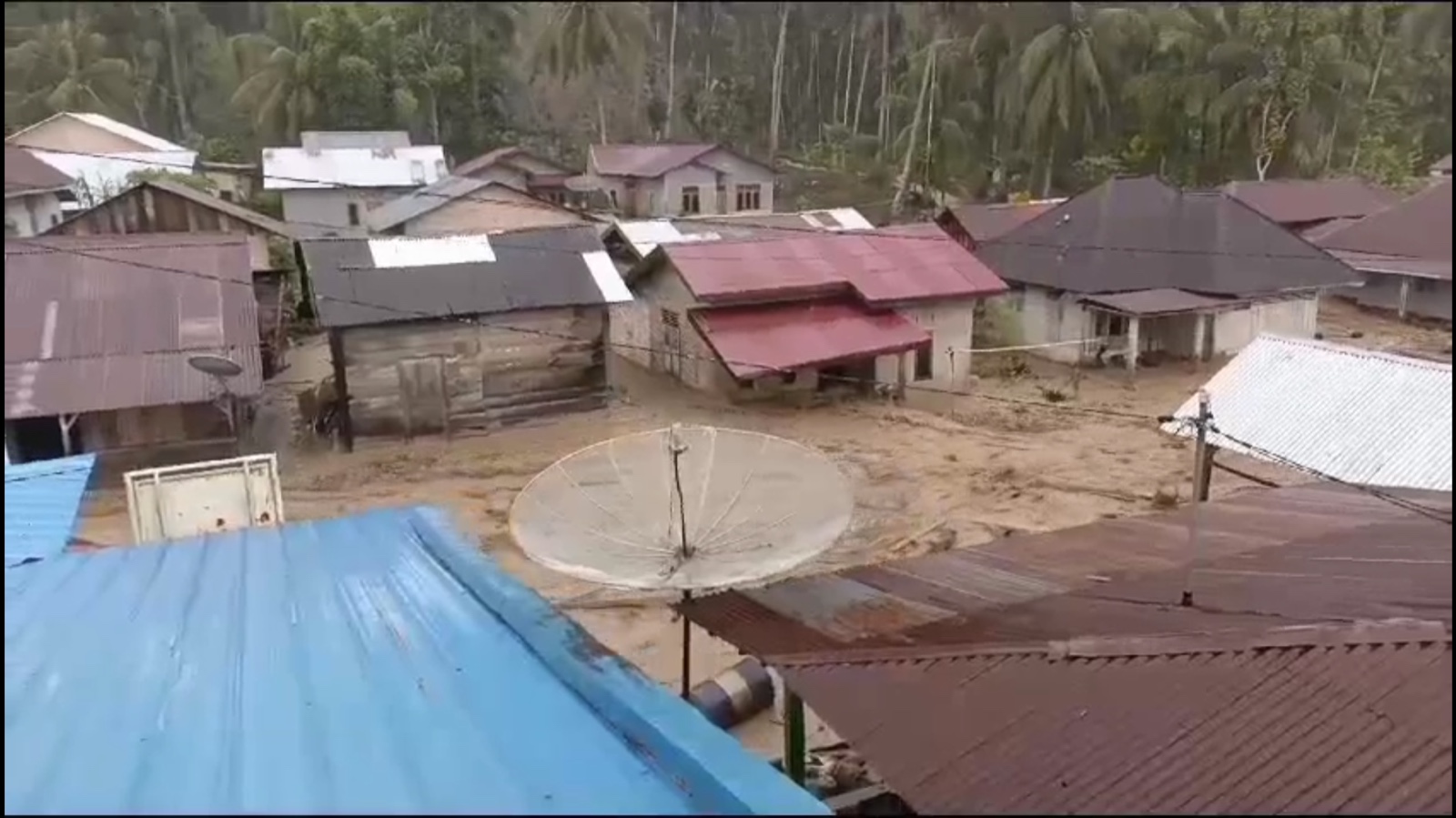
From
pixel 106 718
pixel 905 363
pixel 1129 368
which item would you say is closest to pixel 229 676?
pixel 106 718

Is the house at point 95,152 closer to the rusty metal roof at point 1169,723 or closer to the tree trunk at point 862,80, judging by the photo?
the tree trunk at point 862,80

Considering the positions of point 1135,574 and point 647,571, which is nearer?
point 647,571

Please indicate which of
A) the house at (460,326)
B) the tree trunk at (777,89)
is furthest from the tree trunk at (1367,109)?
the house at (460,326)

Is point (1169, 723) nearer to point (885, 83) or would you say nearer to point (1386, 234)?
point (1386, 234)

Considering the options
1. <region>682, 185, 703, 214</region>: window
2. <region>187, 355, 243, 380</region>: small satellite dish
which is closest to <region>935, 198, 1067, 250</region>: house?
<region>682, 185, 703, 214</region>: window

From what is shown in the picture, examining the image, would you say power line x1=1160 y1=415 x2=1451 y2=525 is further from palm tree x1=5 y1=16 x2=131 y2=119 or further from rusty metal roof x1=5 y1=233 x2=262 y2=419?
palm tree x1=5 y1=16 x2=131 y2=119

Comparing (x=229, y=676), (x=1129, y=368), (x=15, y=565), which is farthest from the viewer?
(x=1129, y=368)

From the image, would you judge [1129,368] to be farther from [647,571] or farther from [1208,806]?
[1208,806]
